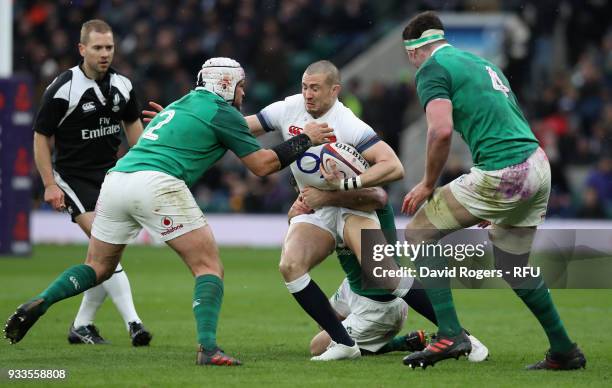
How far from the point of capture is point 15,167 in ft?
60.4

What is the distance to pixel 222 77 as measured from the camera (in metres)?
8.32

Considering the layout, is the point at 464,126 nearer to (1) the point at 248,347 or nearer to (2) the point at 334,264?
(1) the point at 248,347

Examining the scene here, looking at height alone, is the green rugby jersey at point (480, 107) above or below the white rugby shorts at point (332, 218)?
above

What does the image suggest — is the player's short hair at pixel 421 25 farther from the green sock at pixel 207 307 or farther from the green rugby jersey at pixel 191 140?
the green sock at pixel 207 307

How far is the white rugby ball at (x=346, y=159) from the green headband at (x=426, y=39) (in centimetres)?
103

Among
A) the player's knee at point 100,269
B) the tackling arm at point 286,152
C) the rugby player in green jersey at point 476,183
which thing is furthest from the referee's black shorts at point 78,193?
the rugby player in green jersey at point 476,183

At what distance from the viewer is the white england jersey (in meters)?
8.84

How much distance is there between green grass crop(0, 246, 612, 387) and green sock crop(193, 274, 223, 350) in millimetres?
232

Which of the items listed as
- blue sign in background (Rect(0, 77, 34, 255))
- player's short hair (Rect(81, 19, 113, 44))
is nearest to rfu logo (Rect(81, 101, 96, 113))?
player's short hair (Rect(81, 19, 113, 44))

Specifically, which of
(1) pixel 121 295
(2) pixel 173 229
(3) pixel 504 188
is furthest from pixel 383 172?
(1) pixel 121 295

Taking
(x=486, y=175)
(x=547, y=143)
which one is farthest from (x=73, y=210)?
(x=547, y=143)

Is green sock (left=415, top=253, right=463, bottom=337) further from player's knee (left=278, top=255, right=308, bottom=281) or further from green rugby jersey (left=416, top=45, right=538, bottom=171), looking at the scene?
player's knee (left=278, top=255, right=308, bottom=281)

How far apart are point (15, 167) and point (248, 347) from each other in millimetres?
10092

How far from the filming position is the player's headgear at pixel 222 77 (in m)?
8.31
